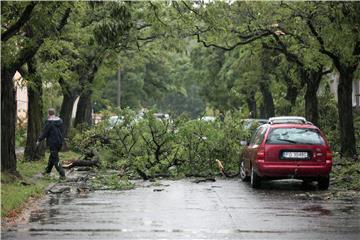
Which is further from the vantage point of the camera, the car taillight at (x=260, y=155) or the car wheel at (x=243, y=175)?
the car wheel at (x=243, y=175)

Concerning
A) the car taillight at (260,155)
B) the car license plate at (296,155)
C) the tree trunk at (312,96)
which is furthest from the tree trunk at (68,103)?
the car license plate at (296,155)

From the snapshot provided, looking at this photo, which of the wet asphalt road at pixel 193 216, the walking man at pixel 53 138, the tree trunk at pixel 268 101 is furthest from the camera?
the tree trunk at pixel 268 101

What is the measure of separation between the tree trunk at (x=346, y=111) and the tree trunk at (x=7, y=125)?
12065mm

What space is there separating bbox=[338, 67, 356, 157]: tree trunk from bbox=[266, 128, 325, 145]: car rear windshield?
8196 millimetres

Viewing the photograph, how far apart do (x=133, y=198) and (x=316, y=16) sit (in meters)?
10.6

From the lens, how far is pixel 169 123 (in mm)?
21312

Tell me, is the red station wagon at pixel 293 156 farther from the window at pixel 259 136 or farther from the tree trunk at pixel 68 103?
the tree trunk at pixel 68 103

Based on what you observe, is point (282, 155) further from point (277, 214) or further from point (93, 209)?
point (93, 209)

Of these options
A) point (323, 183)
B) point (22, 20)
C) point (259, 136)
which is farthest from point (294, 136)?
point (22, 20)

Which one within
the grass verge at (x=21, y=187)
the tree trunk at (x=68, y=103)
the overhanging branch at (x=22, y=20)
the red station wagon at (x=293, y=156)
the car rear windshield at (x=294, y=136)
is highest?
the overhanging branch at (x=22, y=20)

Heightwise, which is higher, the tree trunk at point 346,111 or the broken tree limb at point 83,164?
the tree trunk at point 346,111

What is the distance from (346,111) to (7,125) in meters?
12.5

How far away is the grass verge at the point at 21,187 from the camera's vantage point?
1173 centimetres

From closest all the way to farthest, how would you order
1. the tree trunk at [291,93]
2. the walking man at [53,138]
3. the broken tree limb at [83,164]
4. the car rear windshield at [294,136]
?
the car rear windshield at [294,136]
the walking man at [53,138]
the broken tree limb at [83,164]
the tree trunk at [291,93]
